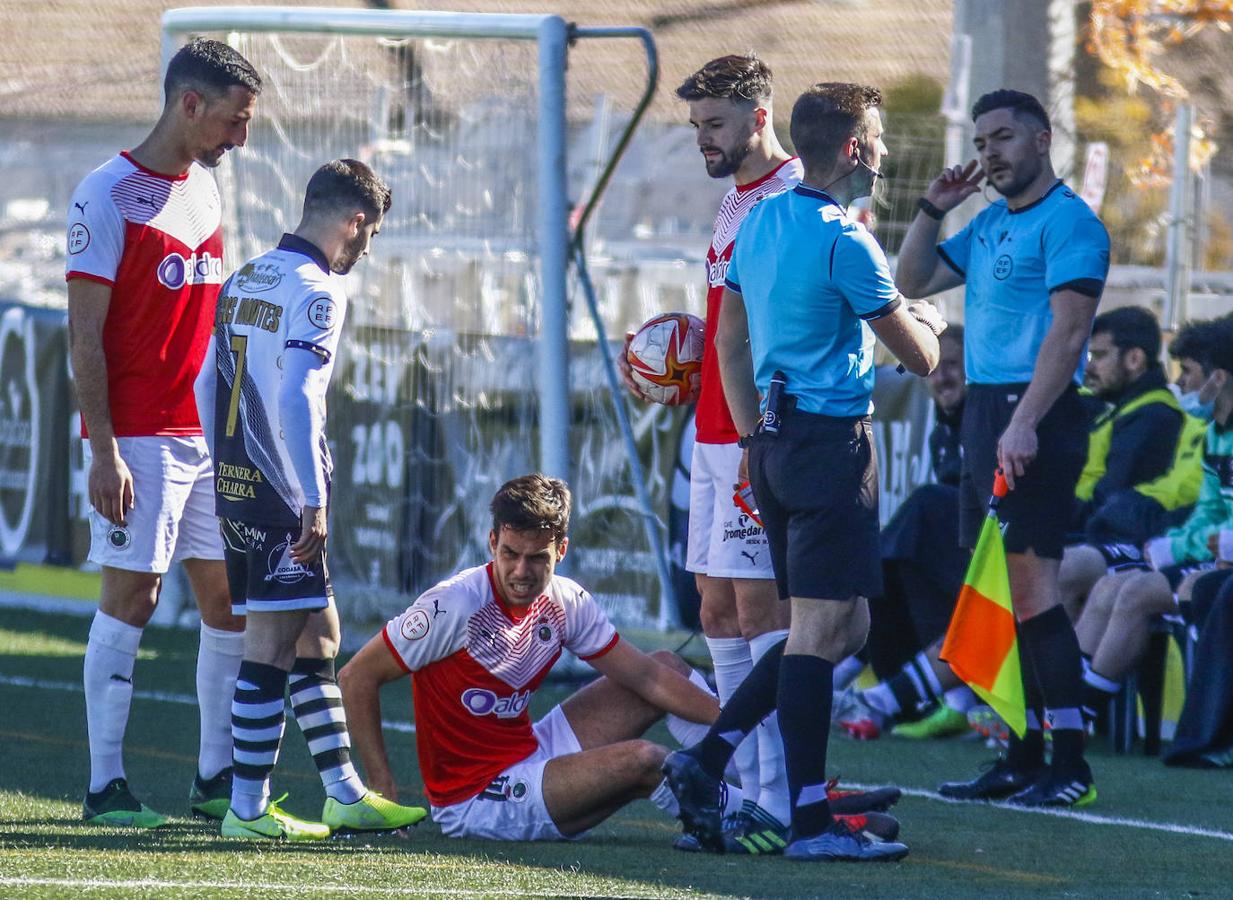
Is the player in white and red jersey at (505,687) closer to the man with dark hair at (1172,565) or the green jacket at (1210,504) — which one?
the man with dark hair at (1172,565)

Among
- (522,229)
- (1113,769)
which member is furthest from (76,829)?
(522,229)

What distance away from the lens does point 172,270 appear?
18.1ft

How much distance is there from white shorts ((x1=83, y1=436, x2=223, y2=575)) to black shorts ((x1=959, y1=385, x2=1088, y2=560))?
233cm

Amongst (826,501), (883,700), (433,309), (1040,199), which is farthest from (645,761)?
(433,309)

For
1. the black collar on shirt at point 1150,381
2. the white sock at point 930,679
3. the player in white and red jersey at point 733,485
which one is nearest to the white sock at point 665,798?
the player in white and red jersey at point 733,485

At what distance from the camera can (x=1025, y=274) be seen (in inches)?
241

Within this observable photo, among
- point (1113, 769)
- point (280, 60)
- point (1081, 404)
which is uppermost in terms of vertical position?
point (280, 60)

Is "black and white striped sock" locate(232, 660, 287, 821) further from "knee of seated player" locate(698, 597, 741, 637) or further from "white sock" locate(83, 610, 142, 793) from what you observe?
"knee of seated player" locate(698, 597, 741, 637)

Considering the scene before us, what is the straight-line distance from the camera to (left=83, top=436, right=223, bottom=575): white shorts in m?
5.43

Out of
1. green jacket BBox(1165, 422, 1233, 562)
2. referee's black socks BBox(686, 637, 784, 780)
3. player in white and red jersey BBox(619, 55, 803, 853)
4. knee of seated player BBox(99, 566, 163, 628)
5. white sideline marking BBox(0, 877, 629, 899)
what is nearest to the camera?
white sideline marking BBox(0, 877, 629, 899)

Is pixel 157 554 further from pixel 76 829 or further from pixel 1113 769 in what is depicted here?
pixel 1113 769

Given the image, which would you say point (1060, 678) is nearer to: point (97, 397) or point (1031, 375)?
point (1031, 375)

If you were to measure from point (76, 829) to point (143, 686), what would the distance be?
11.2 feet

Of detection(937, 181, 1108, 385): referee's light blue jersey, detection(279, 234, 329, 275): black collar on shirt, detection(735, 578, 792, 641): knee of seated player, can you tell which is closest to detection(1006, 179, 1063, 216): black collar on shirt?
detection(937, 181, 1108, 385): referee's light blue jersey
